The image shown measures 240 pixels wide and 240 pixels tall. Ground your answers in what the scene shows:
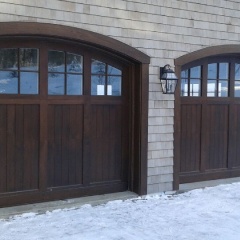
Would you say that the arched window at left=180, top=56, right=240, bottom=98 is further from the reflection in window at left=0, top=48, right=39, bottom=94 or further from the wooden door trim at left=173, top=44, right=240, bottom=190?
the reflection in window at left=0, top=48, right=39, bottom=94

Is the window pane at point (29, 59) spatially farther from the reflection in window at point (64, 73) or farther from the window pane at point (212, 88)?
the window pane at point (212, 88)

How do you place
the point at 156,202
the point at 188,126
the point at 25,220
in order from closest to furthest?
the point at 25,220 → the point at 156,202 → the point at 188,126

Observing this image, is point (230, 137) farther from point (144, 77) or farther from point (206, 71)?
point (144, 77)

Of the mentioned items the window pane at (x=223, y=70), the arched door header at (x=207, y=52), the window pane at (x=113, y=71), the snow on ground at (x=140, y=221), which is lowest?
the snow on ground at (x=140, y=221)

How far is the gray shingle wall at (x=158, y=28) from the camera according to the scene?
620 cm

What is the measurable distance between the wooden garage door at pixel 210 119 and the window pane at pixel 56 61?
7.46 feet

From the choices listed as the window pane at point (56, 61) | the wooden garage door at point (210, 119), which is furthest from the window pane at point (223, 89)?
the window pane at point (56, 61)

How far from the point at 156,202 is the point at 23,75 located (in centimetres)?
265

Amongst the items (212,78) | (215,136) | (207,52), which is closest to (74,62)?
(207,52)

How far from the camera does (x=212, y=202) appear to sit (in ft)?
21.6

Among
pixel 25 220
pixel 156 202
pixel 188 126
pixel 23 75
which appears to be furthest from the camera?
pixel 188 126

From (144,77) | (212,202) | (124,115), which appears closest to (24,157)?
(124,115)

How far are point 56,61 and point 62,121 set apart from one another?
852 mm

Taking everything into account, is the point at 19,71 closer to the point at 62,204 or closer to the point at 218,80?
the point at 62,204
